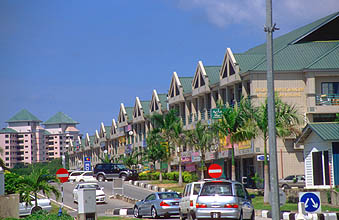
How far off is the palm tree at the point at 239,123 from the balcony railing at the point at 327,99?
45.8 feet

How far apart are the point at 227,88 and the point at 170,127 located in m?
6.82

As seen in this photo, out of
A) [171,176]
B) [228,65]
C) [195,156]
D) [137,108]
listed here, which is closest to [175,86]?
[195,156]

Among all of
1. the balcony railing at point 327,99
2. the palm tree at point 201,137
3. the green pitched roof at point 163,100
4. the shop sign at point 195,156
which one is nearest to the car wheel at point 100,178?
the shop sign at point 195,156

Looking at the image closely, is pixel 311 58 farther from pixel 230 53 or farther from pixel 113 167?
pixel 113 167

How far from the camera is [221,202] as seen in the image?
23.0 meters

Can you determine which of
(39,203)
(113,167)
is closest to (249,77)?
(113,167)

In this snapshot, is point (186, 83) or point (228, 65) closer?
point (228, 65)

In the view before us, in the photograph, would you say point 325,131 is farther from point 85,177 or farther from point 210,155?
point 85,177

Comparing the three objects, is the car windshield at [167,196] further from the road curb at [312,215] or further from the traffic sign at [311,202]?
the traffic sign at [311,202]

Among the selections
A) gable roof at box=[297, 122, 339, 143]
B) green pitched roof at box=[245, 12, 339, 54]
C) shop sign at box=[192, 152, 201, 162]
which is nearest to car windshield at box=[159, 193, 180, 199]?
gable roof at box=[297, 122, 339, 143]

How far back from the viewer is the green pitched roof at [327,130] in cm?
3841

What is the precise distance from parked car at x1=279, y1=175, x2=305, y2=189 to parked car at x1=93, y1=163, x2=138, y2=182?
22.5 m

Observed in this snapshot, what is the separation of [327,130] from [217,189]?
18.0 m

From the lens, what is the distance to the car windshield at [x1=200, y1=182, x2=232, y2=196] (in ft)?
76.3
